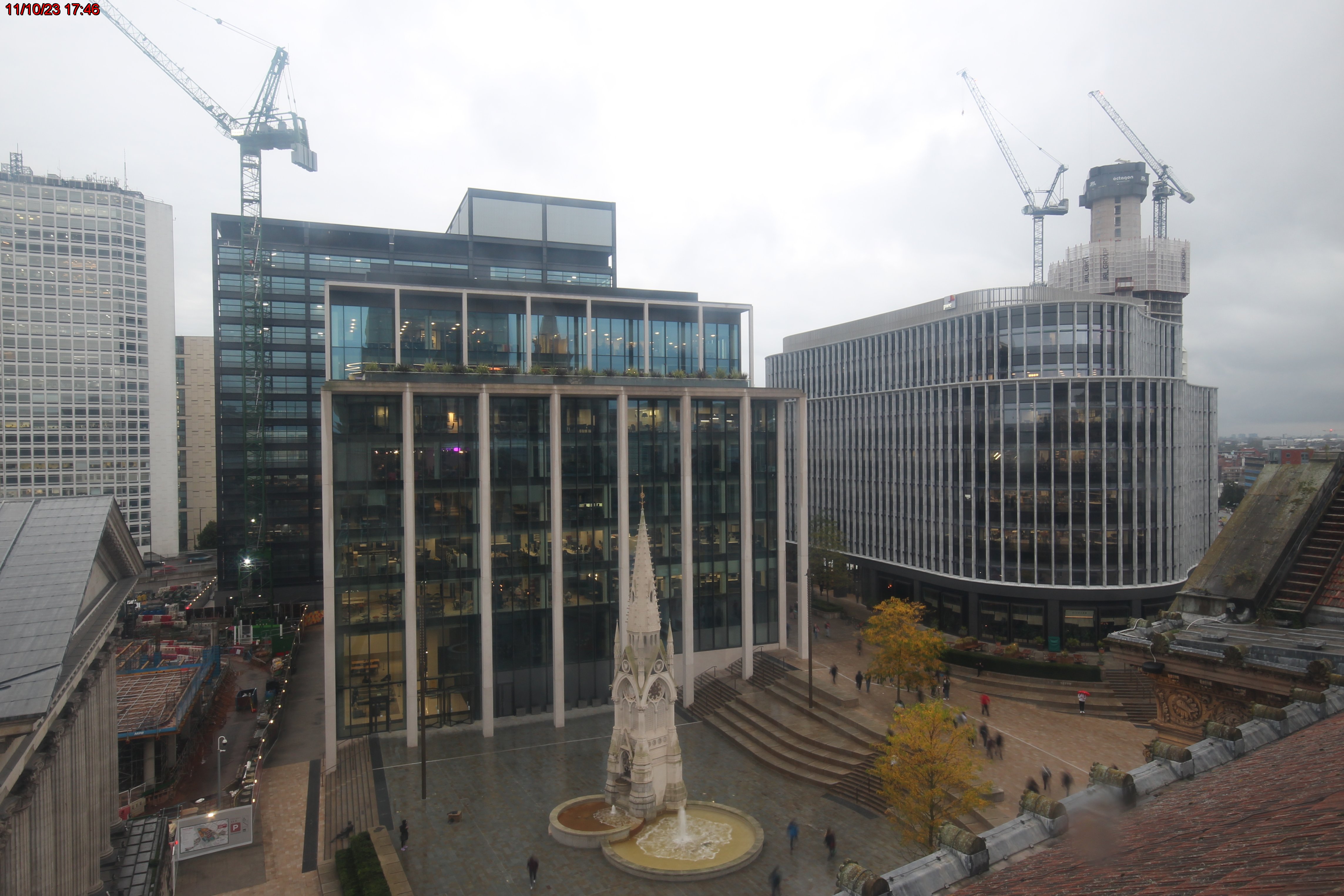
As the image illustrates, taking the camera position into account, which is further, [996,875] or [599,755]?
[599,755]

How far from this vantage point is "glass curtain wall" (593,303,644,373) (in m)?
51.8

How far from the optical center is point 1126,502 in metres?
57.8

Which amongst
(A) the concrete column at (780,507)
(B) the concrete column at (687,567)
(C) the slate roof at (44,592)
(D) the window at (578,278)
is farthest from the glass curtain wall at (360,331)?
(D) the window at (578,278)

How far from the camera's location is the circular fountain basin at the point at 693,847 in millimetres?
25984

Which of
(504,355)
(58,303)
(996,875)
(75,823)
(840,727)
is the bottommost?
(840,727)

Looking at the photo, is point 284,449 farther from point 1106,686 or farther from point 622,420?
point 1106,686

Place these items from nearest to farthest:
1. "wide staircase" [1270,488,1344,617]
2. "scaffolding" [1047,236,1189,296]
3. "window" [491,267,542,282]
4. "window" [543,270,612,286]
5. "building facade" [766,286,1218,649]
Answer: "wide staircase" [1270,488,1344,617] < "building facade" [766,286,1218,649] < "window" [491,267,542,282] < "window" [543,270,612,286] < "scaffolding" [1047,236,1189,296]

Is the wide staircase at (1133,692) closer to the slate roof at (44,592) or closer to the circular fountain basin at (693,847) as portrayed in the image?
the circular fountain basin at (693,847)

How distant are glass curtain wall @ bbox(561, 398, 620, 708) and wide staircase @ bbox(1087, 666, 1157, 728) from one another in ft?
109

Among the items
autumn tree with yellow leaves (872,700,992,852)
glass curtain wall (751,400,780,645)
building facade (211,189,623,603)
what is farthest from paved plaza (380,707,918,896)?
building facade (211,189,623,603)

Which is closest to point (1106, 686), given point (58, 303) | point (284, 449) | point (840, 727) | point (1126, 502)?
point (1126, 502)

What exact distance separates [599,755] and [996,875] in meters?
29.2

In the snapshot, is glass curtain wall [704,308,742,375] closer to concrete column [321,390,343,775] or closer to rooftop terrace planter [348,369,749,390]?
rooftop terrace planter [348,369,749,390]

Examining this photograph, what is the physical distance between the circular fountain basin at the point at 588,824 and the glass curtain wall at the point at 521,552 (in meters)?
12.1
